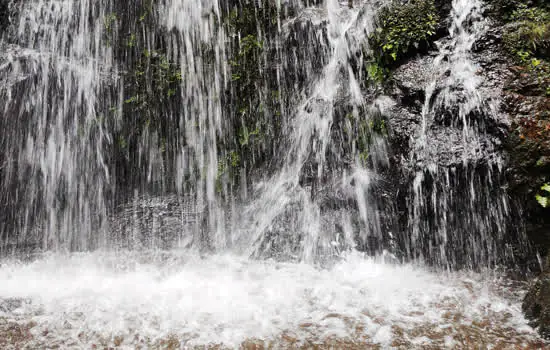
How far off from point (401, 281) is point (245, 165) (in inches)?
119

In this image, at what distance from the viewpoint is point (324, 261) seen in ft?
17.4

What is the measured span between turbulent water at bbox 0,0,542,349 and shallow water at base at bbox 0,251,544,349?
0.02m

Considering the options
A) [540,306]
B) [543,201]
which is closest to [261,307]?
[540,306]

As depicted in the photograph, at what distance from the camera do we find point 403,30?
18.0ft

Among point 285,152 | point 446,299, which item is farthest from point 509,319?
point 285,152

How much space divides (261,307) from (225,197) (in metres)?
2.72

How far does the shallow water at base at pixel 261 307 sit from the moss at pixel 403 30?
2.90m

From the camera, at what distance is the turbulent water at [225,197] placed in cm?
367

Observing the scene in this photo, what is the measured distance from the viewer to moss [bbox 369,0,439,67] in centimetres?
540

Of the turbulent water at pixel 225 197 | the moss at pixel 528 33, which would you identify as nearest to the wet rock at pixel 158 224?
the turbulent water at pixel 225 197

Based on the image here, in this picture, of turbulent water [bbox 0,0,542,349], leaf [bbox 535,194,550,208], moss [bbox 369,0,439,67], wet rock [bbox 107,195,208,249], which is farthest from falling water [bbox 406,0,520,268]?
wet rock [bbox 107,195,208,249]

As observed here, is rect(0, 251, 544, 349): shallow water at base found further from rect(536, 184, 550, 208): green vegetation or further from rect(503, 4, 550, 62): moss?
rect(503, 4, 550, 62): moss

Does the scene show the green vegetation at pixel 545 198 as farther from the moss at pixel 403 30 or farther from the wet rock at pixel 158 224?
the wet rock at pixel 158 224

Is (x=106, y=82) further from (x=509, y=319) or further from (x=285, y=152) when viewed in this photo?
(x=509, y=319)
